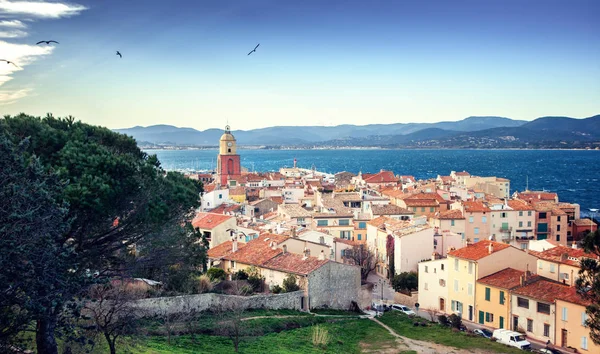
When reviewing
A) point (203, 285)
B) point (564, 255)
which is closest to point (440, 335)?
point (564, 255)

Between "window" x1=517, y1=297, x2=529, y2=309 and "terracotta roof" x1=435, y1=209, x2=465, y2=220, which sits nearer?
"window" x1=517, y1=297, x2=529, y2=309

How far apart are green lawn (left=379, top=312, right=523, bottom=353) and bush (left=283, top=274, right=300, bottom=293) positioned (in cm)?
554

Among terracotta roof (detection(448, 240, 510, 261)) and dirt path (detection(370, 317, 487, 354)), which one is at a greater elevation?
terracotta roof (detection(448, 240, 510, 261))

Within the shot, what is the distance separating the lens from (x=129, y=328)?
18.4 m

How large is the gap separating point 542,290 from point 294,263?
14249 mm

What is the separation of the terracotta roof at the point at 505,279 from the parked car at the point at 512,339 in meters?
3.62

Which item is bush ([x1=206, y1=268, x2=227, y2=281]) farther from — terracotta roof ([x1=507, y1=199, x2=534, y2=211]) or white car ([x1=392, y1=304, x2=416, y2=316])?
terracotta roof ([x1=507, y1=199, x2=534, y2=211])

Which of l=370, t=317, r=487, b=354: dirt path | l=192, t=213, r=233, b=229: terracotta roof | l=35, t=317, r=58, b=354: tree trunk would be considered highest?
l=35, t=317, r=58, b=354: tree trunk

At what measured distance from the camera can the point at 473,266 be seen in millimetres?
37062

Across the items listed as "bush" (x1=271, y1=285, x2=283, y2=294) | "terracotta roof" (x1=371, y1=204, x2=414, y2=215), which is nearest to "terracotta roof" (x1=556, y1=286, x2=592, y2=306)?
"bush" (x1=271, y1=285, x2=283, y2=294)

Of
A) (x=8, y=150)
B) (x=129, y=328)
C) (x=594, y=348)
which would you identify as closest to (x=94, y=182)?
(x=8, y=150)

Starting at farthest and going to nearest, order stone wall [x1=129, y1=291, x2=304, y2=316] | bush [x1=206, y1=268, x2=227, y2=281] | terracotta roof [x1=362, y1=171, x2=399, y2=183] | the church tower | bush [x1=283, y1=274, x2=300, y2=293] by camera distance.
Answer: the church tower < terracotta roof [x1=362, y1=171, x2=399, y2=183] < bush [x1=206, y1=268, x2=227, y2=281] < bush [x1=283, y1=274, x2=300, y2=293] < stone wall [x1=129, y1=291, x2=304, y2=316]

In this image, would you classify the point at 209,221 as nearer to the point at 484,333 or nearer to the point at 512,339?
the point at 484,333

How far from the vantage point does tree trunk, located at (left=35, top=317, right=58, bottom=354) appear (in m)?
15.9
